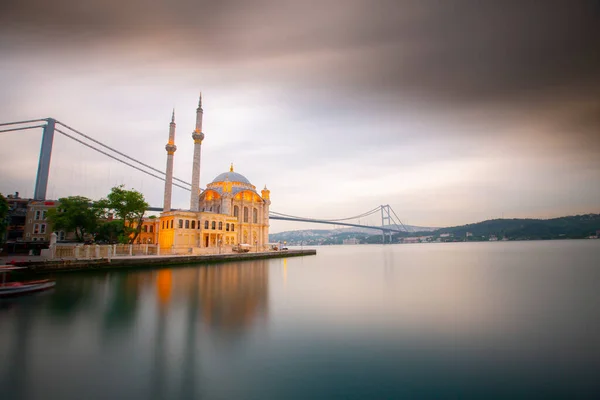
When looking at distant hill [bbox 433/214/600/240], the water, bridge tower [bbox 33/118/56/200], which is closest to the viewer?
the water

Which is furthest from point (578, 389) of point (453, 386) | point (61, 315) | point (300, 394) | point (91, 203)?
point (91, 203)

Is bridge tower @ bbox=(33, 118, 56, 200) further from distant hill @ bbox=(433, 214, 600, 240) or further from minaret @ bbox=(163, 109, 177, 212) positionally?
distant hill @ bbox=(433, 214, 600, 240)

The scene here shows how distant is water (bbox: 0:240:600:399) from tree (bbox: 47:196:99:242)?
53.2 feet

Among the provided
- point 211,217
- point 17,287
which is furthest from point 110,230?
point 17,287

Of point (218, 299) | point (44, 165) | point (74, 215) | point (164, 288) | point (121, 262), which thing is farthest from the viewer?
point (44, 165)

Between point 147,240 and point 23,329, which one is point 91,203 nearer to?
point 147,240

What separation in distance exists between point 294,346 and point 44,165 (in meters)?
45.6

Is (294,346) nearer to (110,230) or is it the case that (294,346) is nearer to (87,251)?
(87,251)

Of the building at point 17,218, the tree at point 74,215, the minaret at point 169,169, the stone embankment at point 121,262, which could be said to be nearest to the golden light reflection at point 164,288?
the stone embankment at point 121,262

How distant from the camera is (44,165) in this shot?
1501 inches

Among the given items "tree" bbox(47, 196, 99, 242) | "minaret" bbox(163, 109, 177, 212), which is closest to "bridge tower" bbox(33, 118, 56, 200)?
"tree" bbox(47, 196, 99, 242)

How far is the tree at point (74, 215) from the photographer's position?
1029 inches

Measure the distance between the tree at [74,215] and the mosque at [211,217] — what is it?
6593 mm

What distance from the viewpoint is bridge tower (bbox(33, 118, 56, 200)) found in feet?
119
